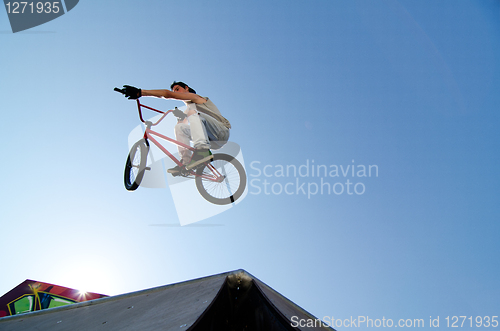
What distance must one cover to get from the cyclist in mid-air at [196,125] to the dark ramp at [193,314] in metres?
2.03

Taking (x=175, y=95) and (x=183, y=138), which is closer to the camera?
(x=175, y=95)

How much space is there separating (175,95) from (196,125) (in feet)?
1.61

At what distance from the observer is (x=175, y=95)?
342cm

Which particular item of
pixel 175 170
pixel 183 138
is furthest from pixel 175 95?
pixel 175 170

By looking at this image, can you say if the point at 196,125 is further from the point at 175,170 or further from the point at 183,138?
the point at 175,170

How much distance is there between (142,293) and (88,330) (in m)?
0.99

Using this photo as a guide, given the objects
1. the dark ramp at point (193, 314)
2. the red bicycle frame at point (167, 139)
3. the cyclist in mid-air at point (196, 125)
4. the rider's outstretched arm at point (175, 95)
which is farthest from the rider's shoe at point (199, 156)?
the dark ramp at point (193, 314)

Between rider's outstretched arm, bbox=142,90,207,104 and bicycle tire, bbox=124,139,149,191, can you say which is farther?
bicycle tire, bbox=124,139,149,191

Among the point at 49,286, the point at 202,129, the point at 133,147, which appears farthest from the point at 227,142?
the point at 49,286

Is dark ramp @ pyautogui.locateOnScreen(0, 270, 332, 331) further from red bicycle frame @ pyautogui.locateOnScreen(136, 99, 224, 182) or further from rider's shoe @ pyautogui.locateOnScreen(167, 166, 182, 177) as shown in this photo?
red bicycle frame @ pyautogui.locateOnScreen(136, 99, 224, 182)

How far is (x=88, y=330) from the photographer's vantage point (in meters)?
1.39

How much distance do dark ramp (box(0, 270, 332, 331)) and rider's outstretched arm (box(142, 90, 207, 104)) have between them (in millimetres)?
2320

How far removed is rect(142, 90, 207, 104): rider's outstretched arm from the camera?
322 centimetres

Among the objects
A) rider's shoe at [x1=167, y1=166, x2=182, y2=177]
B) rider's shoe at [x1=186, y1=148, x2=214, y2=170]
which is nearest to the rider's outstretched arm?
rider's shoe at [x1=186, y1=148, x2=214, y2=170]
